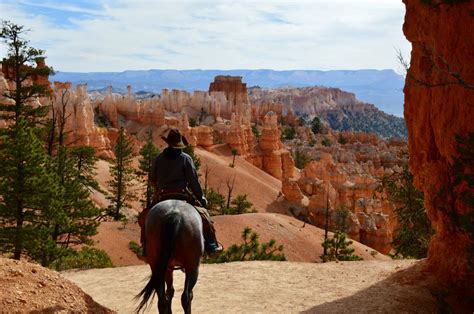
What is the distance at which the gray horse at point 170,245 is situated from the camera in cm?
726

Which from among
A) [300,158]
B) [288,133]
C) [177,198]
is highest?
[177,198]

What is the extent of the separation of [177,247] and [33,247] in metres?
12.4

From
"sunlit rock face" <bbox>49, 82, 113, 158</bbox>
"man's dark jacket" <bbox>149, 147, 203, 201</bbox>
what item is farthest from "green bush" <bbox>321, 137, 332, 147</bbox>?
"man's dark jacket" <bbox>149, 147, 203, 201</bbox>

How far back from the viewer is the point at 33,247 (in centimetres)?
1780

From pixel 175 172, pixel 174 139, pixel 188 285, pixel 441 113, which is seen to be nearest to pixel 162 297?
pixel 188 285

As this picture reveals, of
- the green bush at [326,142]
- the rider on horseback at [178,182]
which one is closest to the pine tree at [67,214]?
the rider on horseback at [178,182]

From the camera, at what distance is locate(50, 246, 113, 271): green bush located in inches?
705

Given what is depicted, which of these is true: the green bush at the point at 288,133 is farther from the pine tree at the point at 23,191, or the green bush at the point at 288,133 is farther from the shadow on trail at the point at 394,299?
the shadow on trail at the point at 394,299

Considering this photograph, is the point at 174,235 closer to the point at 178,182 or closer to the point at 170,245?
the point at 170,245

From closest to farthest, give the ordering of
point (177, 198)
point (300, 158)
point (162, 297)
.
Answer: point (162, 297)
point (177, 198)
point (300, 158)

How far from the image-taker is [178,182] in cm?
Answer: 880

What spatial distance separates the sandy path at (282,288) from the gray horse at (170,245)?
2672 mm

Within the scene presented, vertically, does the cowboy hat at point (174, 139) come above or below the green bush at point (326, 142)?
above

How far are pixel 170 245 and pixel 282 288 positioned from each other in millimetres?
6073
